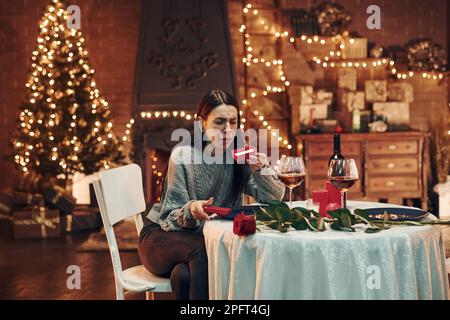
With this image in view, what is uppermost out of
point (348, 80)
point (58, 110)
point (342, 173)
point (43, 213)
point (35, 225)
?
point (348, 80)

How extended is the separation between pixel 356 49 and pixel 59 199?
330 centimetres

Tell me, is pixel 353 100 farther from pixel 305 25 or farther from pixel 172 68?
pixel 172 68

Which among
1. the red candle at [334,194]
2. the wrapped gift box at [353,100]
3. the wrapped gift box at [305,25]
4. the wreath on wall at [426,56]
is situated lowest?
the red candle at [334,194]

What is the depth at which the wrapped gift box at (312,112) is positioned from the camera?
734 cm

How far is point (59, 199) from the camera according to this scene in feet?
22.3

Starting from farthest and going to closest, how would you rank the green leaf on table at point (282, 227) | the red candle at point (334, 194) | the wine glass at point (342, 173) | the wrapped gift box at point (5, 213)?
the wrapped gift box at point (5, 213), the red candle at point (334, 194), the wine glass at point (342, 173), the green leaf on table at point (282, 227)

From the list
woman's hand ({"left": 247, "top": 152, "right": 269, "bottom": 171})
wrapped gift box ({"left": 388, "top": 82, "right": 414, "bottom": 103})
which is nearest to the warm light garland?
wrapped gift box ({"left": 388, "top": 82, "right": 414, "bottom": 103})

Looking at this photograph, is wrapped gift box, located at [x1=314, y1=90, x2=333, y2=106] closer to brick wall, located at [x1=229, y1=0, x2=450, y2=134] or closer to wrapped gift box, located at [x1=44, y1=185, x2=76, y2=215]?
brick wall, located at [x1=229, y1=0, x2=450, y2=134]

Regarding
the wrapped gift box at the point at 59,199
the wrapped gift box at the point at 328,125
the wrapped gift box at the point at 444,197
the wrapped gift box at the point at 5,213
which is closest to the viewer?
the wrapped gift box at the point at 59,199

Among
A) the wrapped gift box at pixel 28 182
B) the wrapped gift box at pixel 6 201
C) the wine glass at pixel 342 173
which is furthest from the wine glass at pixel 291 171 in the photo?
the wrapped gift box at pixel 6 201

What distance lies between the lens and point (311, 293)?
2305 mm

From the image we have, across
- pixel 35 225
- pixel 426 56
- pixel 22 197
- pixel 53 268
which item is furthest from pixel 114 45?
pixel 53 268

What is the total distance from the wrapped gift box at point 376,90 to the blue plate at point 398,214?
484 centimetres

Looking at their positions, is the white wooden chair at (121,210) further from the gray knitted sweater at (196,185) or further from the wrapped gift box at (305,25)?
the wrapped gift box at (305,25)
